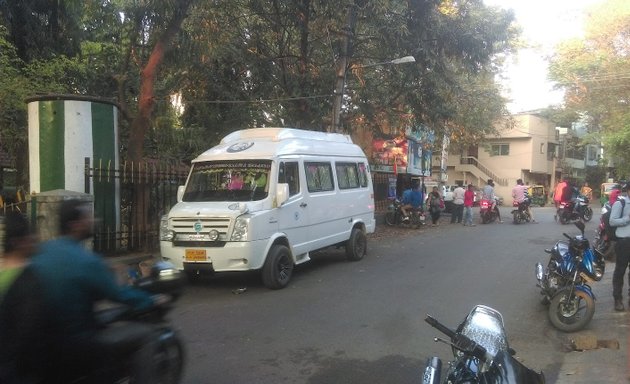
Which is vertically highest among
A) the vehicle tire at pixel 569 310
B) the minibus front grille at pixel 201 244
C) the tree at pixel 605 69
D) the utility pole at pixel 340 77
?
the tree at pixel 605 69

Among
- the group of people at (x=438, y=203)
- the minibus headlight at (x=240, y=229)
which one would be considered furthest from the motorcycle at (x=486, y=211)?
the minibus headlight at (x=240, y=229)

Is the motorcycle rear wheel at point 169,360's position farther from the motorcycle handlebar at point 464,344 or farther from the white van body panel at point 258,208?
the white van body panel at point 258,208

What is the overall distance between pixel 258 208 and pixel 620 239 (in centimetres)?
493

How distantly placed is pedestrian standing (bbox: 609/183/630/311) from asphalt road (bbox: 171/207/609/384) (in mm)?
996

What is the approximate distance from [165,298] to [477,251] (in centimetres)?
984

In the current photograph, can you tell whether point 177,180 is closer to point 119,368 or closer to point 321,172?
point 321,172

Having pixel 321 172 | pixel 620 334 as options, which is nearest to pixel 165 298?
pixel 620 334

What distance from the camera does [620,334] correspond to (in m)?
6.00

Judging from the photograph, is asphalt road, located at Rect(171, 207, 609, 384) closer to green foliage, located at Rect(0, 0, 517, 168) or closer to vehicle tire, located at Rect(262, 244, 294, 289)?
vehicle tire, located at Rect(262, 244, 294, 289)

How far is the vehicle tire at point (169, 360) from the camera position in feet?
12.6

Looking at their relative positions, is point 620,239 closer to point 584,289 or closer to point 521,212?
point 584,289

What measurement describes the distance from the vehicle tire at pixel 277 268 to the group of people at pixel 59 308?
15.0 ft

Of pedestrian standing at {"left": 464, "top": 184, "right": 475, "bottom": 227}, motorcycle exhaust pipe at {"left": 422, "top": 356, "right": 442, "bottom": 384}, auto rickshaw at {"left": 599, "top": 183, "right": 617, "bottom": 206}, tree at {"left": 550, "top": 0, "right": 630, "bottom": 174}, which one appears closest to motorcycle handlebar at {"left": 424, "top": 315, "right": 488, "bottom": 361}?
motorcycle exhaust pipe at {"left": 422, "top": 356, "right": 442, "bottom": 384}

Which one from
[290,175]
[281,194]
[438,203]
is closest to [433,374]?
[281,194]
